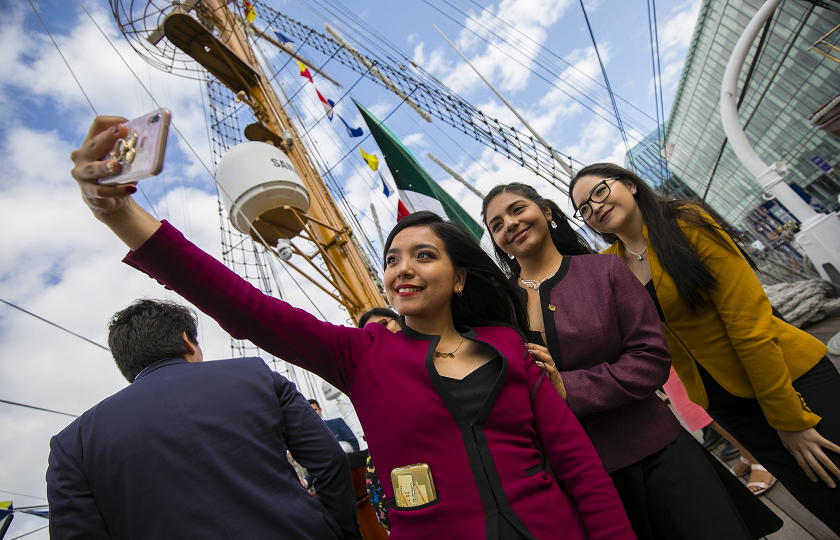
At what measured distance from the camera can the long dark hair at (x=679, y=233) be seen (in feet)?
4.38

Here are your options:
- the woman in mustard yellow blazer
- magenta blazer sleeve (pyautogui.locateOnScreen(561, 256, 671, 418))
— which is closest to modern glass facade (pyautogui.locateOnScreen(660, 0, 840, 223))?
the woman in mustard yellow blazer

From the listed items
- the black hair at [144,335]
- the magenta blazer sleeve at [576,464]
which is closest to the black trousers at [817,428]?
the magenta blazer sleeve at [576,464]

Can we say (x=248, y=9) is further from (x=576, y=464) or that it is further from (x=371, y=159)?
(x=576, y=464)

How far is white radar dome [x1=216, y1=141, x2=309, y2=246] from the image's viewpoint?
4.10 m

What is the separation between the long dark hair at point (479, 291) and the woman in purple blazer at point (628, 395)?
9 centimetres

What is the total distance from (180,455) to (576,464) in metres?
1.06

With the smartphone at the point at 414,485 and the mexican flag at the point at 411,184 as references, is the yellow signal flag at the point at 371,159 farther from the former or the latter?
the smartphone at the point at 414,485

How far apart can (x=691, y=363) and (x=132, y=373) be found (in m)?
1.96

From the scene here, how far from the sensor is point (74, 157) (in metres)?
0.67

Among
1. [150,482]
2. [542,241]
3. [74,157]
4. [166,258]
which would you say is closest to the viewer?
[74,157]

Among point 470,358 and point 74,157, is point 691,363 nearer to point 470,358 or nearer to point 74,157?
point 470,358

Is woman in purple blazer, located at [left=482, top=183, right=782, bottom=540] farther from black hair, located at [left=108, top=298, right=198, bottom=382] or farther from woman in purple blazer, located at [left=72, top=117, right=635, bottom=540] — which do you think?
black hair, located at [left=108, top=298, right=198, bottom=382]

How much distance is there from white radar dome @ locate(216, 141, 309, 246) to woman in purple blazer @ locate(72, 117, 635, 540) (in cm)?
340

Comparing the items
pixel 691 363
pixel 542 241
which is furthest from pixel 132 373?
pixel 691 363
